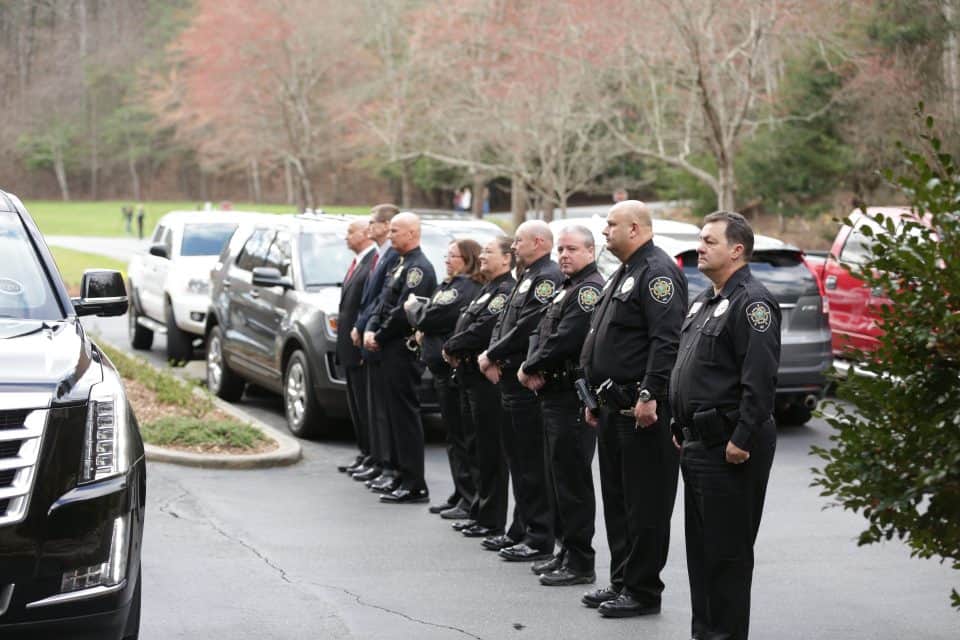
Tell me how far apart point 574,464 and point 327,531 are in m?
2.10

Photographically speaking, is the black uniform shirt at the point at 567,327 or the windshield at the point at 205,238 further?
the windshield at the point at 205,238

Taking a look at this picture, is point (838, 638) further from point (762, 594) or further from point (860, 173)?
point (860, 173)

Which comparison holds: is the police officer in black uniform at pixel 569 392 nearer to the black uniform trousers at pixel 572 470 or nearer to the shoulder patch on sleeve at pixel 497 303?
the black uniform trousers at pixel 572 470

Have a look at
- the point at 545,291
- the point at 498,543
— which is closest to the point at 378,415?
the point at 498,543

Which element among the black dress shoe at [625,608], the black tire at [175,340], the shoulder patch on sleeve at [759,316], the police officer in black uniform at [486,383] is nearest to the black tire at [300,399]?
the police officer in black uniform at [486,383]

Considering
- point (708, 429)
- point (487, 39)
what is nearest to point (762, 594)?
point (708, 429)

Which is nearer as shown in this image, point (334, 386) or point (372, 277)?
point (372, 277)

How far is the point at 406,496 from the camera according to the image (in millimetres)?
9781

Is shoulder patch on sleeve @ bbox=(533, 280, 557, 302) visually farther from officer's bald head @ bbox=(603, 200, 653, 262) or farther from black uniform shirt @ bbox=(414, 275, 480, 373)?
black uniform shirt @ bbox=(414, 275, 480, 373)

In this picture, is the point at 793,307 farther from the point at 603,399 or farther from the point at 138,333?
the point at 138,333

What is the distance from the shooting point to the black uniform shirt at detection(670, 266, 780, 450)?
5.63 meters

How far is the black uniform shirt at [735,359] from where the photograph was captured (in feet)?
18.5

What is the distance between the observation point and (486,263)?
27.9 ft

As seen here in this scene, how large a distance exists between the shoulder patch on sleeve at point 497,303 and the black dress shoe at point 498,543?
1.39 m
